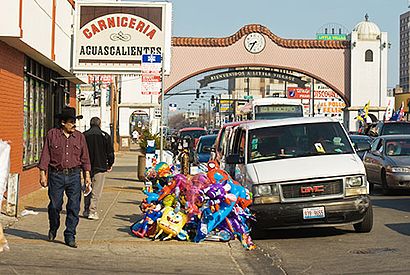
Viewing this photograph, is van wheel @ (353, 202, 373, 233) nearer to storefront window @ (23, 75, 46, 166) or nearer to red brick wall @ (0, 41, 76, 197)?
red brick wall @ (0, 41, 76, 197)

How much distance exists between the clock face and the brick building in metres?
31.8

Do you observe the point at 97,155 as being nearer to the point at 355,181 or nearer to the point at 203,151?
the point at 355,181

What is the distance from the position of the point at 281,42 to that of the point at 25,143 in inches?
1525

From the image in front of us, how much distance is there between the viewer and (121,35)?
77.0 ft

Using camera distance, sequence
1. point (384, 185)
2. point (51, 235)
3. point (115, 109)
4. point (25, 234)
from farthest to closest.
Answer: point (115, 109) < point (384, 185) < point (25, 234) < point (51, 235)

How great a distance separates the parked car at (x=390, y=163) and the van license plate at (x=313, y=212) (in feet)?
28.0

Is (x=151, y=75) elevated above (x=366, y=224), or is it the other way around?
(x=151, y=75)

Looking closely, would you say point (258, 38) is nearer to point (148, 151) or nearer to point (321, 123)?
point (148, 151)

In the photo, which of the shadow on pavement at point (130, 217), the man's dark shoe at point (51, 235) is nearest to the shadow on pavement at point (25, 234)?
the man's dark shoe at point (51, 235)

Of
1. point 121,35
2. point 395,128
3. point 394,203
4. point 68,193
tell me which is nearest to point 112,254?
point 68,193

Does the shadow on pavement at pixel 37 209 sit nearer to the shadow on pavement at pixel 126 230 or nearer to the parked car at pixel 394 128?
the shadow on pavement at pixel 126 230

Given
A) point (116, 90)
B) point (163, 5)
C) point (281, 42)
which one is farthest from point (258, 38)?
point (163, 5)

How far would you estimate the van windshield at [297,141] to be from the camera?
43.1 feet

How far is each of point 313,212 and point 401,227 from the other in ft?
8.10
